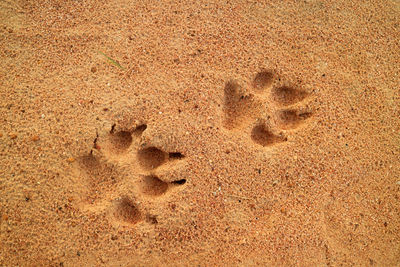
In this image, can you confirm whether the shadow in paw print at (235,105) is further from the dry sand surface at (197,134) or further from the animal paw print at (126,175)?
the animal paw print at (126,175)

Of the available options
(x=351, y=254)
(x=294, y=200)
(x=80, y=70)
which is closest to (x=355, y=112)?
(x=294, y=200)

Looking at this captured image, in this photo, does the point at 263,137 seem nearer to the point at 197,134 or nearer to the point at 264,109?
the point at 264,109

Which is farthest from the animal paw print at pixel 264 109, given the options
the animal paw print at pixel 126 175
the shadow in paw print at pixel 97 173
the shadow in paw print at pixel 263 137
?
the shadow in paw print at pixel 97 173

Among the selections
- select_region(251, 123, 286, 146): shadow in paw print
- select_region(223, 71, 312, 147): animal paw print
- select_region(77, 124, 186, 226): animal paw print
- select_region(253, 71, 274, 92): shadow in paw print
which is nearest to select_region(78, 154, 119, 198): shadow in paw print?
select_region(77, 124, 186, 226): animal paw print

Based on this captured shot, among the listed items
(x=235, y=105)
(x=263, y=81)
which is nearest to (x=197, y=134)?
(x=235, y=105)

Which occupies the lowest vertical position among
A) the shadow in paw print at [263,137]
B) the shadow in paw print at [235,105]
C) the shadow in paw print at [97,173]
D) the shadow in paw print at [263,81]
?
the shadow in paw print at [97,173]

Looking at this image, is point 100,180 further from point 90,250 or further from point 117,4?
point 117,4
